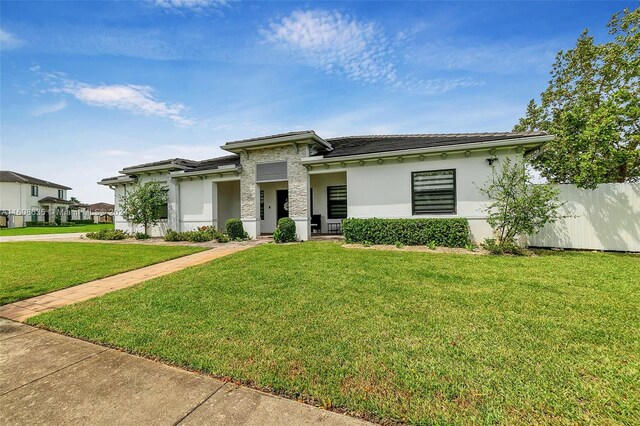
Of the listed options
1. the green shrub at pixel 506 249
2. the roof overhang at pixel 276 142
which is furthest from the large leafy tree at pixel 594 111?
the roof overhang at pixel 276 142

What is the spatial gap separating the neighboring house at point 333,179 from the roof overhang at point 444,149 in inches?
1.1

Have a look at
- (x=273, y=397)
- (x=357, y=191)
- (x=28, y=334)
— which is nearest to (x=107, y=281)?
(x=28, y=334)

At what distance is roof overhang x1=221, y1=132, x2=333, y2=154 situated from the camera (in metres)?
11.6

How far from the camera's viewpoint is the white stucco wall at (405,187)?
30.7 feet

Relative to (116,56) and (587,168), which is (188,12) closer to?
(116,56)

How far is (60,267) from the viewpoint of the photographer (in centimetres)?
756

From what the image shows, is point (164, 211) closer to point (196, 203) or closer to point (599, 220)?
point (196, 203)

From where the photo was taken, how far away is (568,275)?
5473 millimetres

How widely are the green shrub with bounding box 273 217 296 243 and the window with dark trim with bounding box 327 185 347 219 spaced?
122 inches

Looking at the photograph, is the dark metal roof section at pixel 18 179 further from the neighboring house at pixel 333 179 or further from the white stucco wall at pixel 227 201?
the white stucco wall at pixel 227 201

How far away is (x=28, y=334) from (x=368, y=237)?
28.1 feet

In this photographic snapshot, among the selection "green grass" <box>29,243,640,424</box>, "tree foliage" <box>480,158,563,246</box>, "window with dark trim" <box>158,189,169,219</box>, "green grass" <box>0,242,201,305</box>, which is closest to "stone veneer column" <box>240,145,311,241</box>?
"green grass" <box>0,242,201,305</box>

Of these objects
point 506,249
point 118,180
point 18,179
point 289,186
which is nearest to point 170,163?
point 118,180

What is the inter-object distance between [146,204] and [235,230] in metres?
5.74
